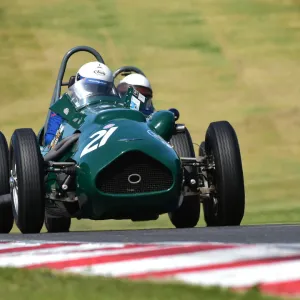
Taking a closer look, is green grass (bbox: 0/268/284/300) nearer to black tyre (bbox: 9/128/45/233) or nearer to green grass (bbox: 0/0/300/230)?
black tyre (bbox: 9/128/45/233)

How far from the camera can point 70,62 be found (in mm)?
23219

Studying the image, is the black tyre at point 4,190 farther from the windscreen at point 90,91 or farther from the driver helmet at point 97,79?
the driver helmet at point 97,79

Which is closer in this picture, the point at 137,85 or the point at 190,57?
the point at 137,85

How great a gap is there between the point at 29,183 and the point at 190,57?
1509cm

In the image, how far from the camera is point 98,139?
26.9 ft

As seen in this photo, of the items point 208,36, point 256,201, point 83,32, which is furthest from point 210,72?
point 256,201

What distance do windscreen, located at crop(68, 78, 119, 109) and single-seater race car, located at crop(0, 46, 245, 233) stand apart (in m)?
0.04

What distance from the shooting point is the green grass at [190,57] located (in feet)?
63.6

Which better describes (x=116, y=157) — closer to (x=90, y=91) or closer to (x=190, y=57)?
(x=90, y=91)

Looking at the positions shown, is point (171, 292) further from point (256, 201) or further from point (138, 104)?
point (256, 201)

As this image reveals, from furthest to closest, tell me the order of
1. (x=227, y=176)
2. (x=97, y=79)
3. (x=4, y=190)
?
(x=97, y=79) → (x=4, y=190) → (x=227, y=176)

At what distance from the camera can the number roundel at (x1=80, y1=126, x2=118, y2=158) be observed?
319 inches

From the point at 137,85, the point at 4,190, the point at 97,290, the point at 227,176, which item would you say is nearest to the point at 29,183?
the point at 4,190

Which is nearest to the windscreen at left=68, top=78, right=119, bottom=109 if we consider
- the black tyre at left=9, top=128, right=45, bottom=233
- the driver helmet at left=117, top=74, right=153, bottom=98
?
the driver helmet at left=117, top=74, right=153, bottom=98
